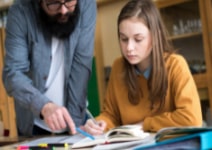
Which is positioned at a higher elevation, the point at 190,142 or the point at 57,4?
the point at 57,4

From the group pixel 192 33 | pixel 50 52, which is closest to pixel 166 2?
pixel 192 33

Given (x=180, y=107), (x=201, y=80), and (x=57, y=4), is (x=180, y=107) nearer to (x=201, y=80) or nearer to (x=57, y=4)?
(x=57, y=4)

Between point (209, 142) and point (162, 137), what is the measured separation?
13 centimetres

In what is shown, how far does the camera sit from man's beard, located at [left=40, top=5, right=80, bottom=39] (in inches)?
53.0

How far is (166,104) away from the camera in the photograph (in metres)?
1.31

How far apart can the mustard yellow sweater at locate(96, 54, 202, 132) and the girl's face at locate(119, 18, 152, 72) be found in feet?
0.31

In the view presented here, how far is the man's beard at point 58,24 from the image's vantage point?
1.35 m

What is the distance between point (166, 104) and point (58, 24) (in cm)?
54

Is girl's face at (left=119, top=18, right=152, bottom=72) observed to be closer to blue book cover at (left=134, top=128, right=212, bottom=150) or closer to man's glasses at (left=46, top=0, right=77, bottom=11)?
man's glasses at (left=46, top=0, right=77, bottom=11)

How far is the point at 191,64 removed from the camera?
273 centimetres

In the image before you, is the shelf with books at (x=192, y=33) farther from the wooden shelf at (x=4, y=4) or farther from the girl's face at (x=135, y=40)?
the wooden shelf at (x=4, y=4)

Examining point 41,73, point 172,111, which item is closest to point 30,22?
point 41,73

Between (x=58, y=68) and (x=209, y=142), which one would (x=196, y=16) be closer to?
(x=58, y=68)

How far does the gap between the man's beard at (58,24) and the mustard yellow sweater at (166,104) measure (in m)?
0.29
